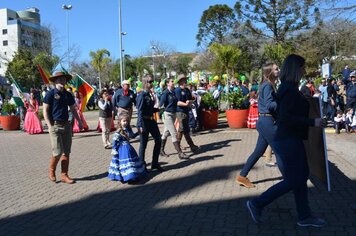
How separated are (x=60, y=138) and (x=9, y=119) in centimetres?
1108

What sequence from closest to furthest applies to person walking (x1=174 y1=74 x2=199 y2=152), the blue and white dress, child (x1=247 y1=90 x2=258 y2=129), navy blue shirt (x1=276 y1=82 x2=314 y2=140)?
1. navy blue shirt (x1=276 y1=82 x2=314 y2=140)
2. the blue and white dress
3. person walking (x1=174 y1=74 x2=199 y2=152)
4. child (x1=247 y1=90 x2=258 y2=129)

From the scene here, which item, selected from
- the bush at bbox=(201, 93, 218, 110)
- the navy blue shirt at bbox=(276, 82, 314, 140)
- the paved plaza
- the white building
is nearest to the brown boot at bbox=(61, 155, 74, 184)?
the paved plaza

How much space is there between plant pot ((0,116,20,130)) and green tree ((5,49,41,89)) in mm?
30973

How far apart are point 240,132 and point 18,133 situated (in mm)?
8614

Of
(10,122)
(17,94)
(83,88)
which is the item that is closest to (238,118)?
(83,88)

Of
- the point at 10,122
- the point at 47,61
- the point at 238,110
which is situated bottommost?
the point at 10,122

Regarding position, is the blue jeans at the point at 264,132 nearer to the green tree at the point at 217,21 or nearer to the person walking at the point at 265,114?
the person walking at the point at 265,114

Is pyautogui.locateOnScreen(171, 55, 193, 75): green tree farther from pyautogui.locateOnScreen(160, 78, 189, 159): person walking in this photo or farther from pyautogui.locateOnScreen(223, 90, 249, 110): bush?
pyautogui.locateOnScreen(160, 78, 189, 159): person walking

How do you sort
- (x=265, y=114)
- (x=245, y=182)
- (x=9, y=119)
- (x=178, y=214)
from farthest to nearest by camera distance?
(x=9, y=119), (x=245, y=182), (x=265, y=114), (x=178, y=214)

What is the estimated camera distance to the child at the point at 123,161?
21.8 ft

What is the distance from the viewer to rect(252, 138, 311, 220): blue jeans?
418 centimetres

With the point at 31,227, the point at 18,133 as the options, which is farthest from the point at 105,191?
the point at 18,133

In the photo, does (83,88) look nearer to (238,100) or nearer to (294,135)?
(238,100)

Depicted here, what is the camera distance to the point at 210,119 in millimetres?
14172
